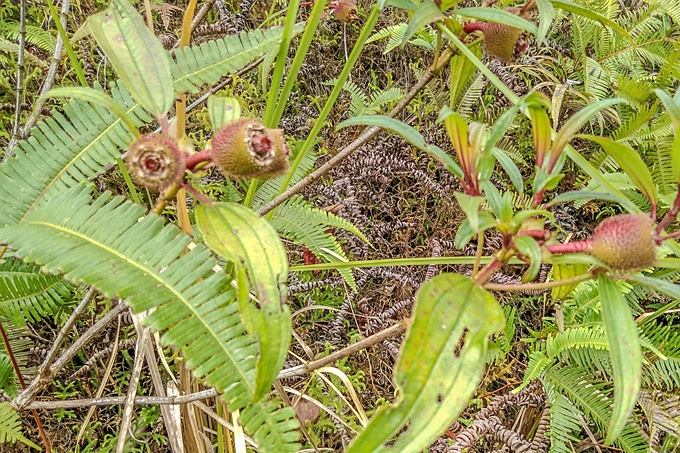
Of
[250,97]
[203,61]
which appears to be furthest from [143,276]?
[250,97]

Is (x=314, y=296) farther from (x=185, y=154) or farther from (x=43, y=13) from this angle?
(x=43, y=13)

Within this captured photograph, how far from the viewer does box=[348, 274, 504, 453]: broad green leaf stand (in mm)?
506

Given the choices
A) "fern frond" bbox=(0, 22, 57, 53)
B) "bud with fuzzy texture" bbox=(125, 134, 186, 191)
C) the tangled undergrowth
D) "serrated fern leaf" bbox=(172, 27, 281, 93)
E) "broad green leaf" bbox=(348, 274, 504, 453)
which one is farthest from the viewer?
"fern frond" bbox=(0, 22, 57, 53)

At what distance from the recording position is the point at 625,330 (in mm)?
625

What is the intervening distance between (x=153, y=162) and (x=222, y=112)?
162 millimetres

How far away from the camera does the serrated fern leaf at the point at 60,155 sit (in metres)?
0.88

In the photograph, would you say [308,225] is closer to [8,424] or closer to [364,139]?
[364,139]

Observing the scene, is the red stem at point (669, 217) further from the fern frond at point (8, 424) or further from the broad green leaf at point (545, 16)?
the fern frond at point (8, 424)

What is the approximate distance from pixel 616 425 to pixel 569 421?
94 cm

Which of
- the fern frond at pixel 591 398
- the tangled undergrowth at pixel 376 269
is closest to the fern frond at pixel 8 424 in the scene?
the tangled undergrowth at pixel 376 269

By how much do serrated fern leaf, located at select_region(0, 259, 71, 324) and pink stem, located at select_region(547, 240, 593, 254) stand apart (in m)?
0.91

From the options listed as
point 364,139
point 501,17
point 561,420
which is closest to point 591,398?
point 561,420

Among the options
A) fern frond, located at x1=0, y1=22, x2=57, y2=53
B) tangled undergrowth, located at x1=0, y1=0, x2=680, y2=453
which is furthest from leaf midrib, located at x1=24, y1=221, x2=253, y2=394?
fern frond, located at x1=0, y1=22, x2=57, y2=53

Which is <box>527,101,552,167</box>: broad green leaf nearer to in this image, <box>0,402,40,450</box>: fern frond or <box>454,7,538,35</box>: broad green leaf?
<box>454,7,538,35</box>: broad green leaf
